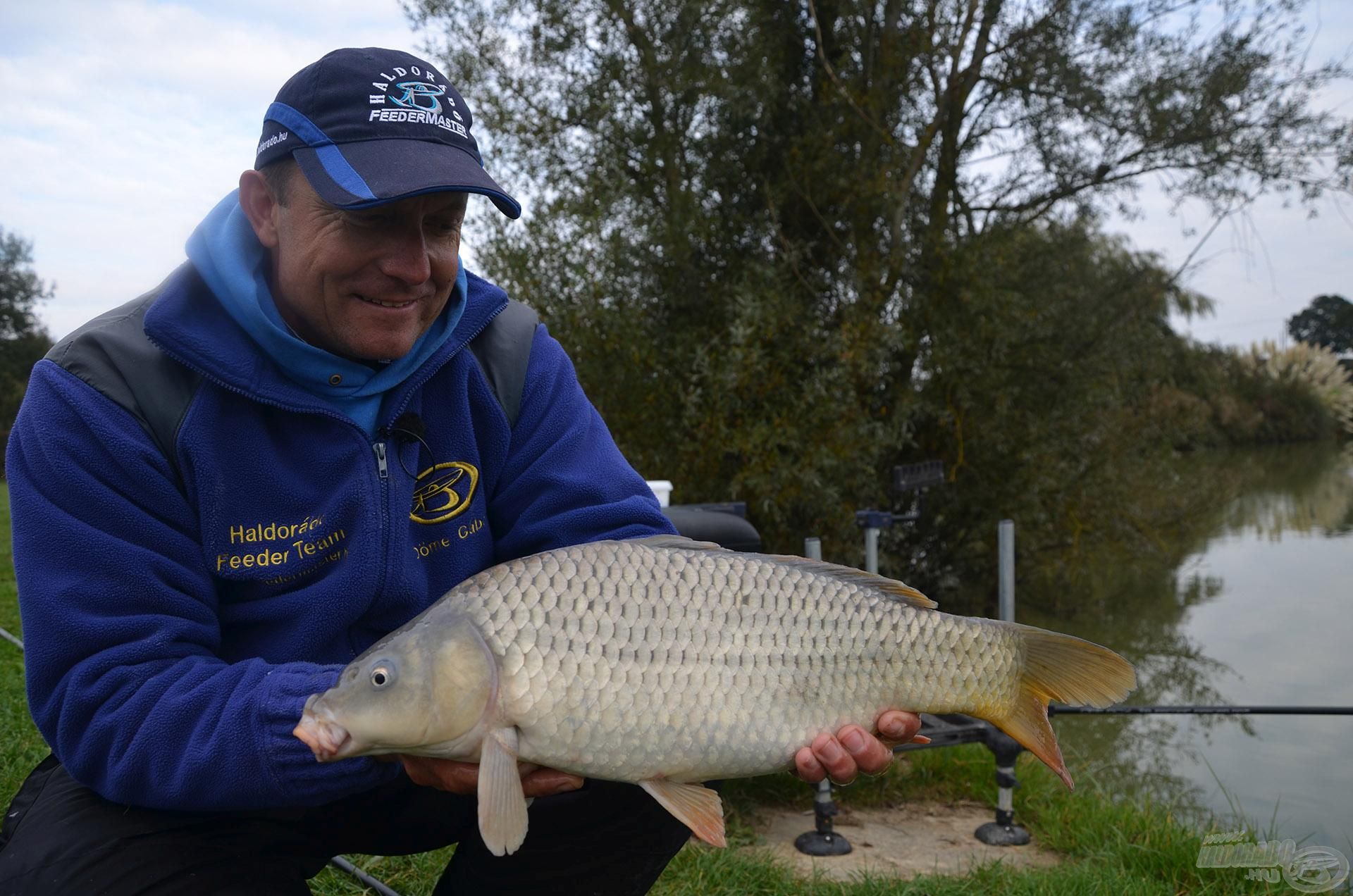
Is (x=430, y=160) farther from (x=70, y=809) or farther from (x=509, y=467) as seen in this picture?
(x=70, y=809)

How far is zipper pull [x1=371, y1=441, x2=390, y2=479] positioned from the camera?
4.32 feet

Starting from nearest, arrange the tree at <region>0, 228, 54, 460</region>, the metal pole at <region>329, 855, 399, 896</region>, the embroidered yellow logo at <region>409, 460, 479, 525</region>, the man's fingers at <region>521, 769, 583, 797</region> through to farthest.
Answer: the man's fingers at <region>521, 769, 583, 797</region> → the embroidered yellow logo at <region>409, 460, 479, 525</region> → the metal pole at <region>329, 855, 399, 896</region> → the tree at <region>0, 228, 54, 460</region>

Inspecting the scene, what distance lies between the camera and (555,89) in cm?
467

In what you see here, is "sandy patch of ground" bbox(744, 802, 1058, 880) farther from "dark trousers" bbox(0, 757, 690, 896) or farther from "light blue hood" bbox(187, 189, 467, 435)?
"light blue hood" bbox(187, 189, 467, 435)

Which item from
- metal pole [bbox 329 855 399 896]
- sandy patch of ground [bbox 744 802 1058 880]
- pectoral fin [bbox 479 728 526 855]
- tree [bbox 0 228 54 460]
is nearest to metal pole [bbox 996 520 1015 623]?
sandy patch of ground [bbox 744 802 1058 880]

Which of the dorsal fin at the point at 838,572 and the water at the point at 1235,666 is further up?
the dorsal fin at the point at 838,572

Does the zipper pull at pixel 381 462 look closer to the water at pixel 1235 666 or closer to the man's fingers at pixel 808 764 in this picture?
the man's fingers at pixel 808 764

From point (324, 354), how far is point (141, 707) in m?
0.44

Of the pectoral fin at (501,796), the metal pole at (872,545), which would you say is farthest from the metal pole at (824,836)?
the pectoral fin at (501,796)

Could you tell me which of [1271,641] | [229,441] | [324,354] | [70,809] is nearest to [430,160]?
[324,354]

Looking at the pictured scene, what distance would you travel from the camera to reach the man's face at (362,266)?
4.08 feet

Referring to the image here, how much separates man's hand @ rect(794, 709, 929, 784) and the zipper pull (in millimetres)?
599

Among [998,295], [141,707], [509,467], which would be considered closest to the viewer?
[141,707]

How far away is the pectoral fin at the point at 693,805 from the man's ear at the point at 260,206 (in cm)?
79
